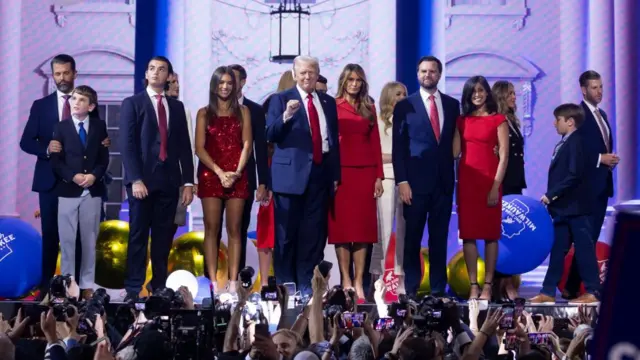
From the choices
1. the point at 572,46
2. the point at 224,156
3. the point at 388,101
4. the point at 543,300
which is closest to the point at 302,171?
the point at 224,156

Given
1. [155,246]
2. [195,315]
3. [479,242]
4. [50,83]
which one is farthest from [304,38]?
[195,315]

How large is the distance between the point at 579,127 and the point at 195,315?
337 cm

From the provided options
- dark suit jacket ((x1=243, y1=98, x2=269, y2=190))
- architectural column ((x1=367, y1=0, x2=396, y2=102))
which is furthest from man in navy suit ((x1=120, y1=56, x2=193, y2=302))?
architectural column ((x1=367, y1=0, x2=396, y2=102))

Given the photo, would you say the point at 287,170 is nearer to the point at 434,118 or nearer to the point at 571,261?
the point at 434,118

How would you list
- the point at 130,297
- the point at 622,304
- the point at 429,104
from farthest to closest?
the point at 429,104
the point at 130,297
the point at 622,304

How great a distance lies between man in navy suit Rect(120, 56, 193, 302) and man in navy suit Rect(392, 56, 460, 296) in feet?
4.17

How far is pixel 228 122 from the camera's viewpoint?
20.1 feet

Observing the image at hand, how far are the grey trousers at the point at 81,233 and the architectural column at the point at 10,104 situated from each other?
3920mm

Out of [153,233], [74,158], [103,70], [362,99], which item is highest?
[103,70]

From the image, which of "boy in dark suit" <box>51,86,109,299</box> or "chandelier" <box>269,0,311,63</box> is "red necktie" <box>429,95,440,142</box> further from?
"chandelier" <box>269,0,311,63</box>

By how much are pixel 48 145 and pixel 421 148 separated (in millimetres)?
2141

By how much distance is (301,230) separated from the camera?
240 inches

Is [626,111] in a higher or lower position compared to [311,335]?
higher

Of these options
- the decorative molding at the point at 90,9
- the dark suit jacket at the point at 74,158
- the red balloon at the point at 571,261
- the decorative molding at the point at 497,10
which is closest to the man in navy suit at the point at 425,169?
the red balloon at the point at 571,261
